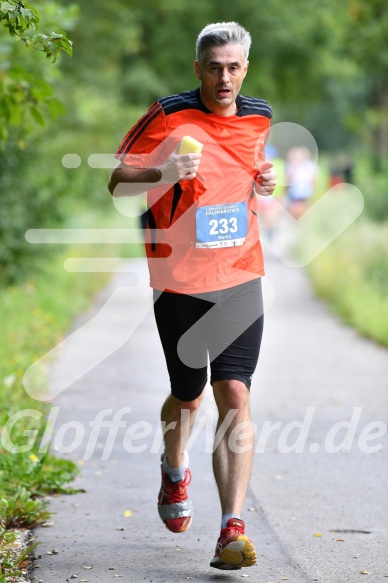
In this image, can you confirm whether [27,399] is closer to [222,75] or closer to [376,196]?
[222,75]

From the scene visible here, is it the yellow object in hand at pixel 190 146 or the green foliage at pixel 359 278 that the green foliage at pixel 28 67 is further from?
the green foliage at pixel 359 278

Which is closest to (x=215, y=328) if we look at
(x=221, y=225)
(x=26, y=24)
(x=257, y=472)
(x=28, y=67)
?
(x=221, y=225)

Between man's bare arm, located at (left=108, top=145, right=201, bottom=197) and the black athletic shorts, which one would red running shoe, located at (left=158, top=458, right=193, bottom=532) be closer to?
the black athletic shorts

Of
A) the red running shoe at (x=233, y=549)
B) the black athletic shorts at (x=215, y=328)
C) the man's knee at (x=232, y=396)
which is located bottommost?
the red running shoe at (x=233, y=549)

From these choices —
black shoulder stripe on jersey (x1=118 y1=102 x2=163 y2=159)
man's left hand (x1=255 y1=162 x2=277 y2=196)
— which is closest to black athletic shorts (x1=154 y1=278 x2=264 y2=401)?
man's left hand (x1=255 y1=162 x2=277 y2=196)

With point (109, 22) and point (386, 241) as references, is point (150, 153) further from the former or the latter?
point (109, 22)

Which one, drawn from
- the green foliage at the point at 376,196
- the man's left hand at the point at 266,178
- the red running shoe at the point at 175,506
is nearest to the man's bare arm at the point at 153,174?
the man's left hand at the point at 266,178

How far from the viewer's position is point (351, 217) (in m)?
22.4

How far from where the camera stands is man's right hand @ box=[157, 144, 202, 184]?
463 centimetres

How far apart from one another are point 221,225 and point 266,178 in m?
0.31

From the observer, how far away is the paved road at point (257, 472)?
496 cm

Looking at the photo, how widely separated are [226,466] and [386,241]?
11978 mm

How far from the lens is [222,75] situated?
190 inches

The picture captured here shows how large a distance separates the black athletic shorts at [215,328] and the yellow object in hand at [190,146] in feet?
2.00
